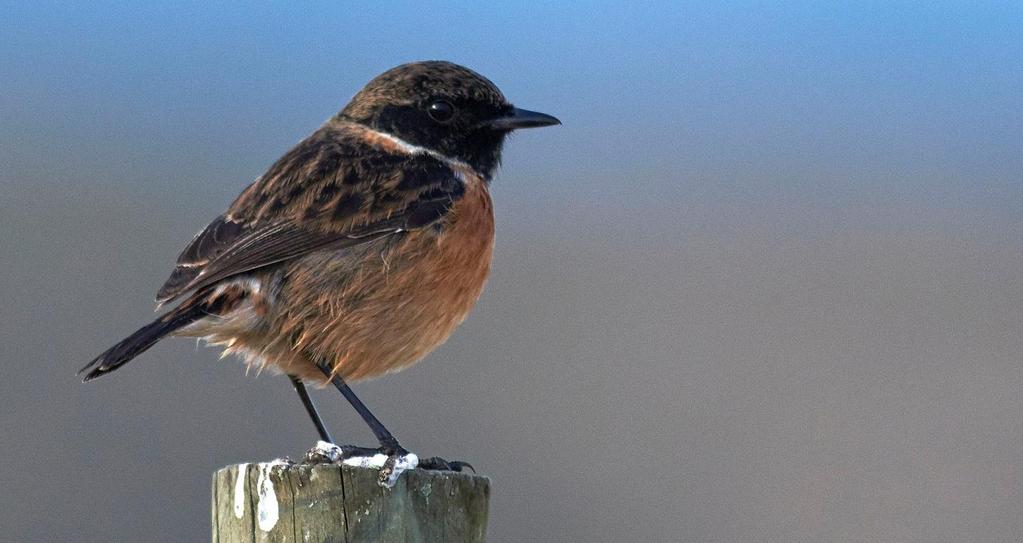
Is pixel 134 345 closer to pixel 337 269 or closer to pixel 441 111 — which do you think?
pixel 337 269

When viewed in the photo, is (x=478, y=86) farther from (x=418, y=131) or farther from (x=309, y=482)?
(x=309, y=482)

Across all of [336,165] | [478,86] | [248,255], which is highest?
[478,86]

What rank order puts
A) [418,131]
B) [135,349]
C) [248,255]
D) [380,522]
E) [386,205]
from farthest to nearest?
[418,131]
[386,205]
[248,255]
[135,349]
[380,522]

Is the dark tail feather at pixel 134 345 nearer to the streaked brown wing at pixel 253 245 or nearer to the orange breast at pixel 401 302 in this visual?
the streaked brown wing at pixel 253 245

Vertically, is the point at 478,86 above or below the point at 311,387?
above

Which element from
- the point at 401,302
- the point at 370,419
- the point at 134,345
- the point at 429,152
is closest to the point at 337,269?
the point at 401,302

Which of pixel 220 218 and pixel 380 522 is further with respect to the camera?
pixel 220 218

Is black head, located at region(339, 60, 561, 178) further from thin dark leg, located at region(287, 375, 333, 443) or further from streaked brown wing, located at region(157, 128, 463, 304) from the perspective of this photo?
thin dark leg, located at region(287, 375, 333, 443)

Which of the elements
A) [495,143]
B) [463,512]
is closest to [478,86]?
[495,143]

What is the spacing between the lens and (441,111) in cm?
587

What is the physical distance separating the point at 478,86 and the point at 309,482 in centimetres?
277

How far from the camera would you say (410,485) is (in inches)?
142

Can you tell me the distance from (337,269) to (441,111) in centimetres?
125

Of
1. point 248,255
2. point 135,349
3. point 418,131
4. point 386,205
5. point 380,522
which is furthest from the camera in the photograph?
point 418,131
